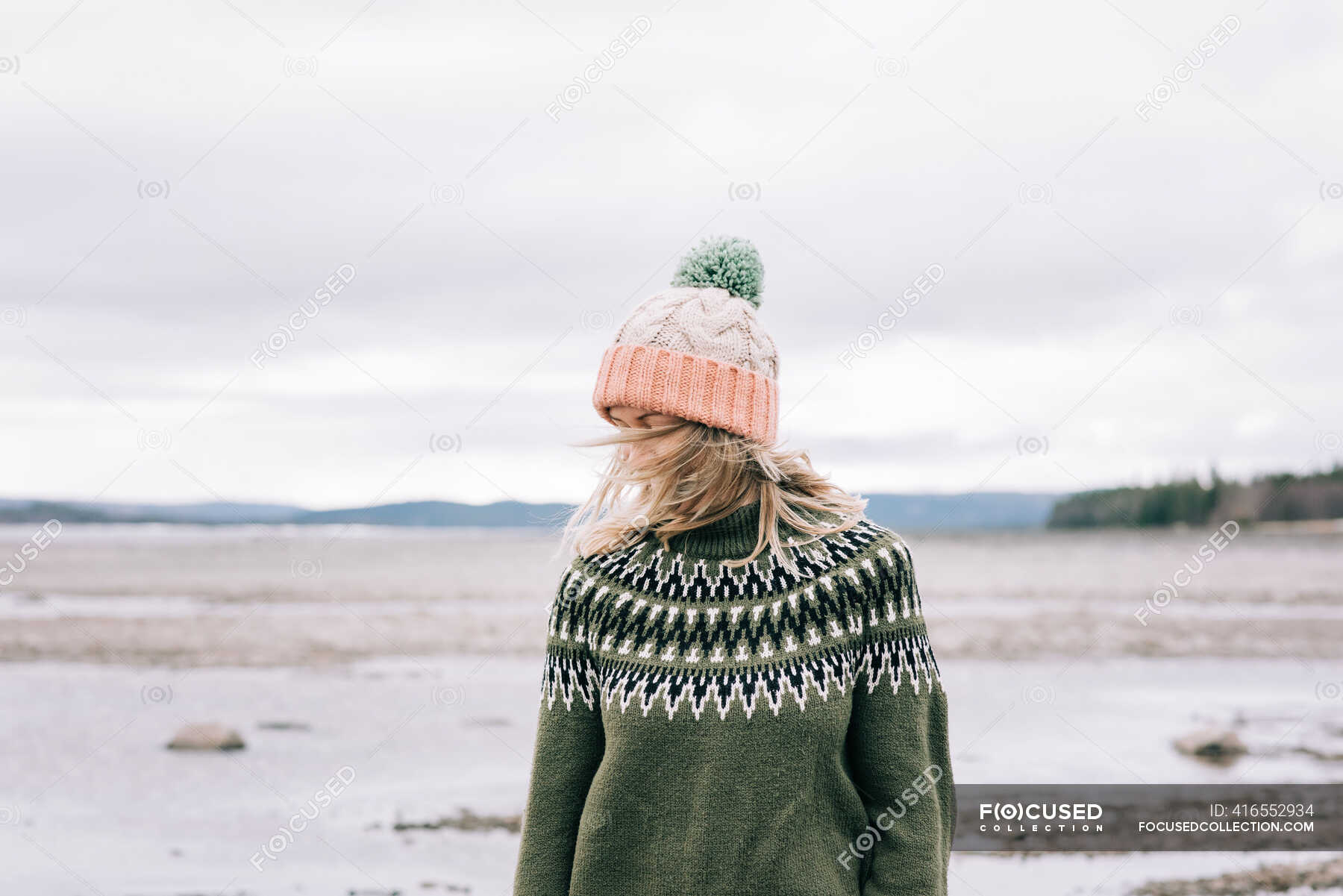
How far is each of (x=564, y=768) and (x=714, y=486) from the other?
596 millimetres

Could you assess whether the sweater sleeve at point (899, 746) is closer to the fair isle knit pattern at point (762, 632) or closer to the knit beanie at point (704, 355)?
the fair isle knit pattern at point (762, 632)

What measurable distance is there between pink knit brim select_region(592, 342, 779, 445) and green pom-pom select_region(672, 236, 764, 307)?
19 centimetres

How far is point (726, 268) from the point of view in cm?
197

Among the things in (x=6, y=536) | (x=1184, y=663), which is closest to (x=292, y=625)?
(x=1184, y=663)

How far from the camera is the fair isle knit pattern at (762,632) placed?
1751mm

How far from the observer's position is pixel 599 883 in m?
1.83

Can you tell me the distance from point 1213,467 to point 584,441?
41567mm

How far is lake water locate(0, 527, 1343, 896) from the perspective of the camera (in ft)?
17.0

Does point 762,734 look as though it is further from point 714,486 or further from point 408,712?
point 408,712

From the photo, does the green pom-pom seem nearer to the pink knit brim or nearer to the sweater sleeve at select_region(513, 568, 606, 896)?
the pink knit brim

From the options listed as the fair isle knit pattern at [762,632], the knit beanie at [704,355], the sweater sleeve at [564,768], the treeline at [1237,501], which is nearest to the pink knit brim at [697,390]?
the knit beanie at [704,355]

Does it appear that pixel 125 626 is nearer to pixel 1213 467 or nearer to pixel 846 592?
pixel 846 592

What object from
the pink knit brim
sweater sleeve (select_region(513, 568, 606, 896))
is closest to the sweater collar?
the pink knit brim

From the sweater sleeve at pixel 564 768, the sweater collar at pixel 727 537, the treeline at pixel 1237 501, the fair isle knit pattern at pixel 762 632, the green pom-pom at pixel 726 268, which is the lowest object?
the sweater sleeve at pixel 564 768
